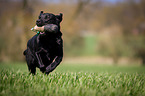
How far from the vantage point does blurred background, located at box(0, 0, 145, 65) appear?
52.2 feet

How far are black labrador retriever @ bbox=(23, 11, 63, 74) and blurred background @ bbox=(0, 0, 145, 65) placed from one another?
9.65m

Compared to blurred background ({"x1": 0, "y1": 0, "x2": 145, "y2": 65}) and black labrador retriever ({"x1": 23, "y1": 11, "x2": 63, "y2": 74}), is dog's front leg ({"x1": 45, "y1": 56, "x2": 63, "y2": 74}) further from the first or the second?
blurred background ({"x1": 0, "y1": 0, "x2": 145, "y2": 65})

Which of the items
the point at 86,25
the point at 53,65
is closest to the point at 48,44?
the point at 53,65

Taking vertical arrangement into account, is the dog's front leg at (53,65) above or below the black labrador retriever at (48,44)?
below

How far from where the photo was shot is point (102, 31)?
23391 mm

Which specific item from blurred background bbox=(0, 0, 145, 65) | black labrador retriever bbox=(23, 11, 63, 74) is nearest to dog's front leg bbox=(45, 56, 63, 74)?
black labrador retriever bbox=(23, 11, 63, 74)

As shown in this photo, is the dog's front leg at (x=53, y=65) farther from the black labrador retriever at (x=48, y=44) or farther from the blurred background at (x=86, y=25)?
the blurred background at (x=86, y=25)

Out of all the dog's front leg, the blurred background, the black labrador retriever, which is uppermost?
the blurred background

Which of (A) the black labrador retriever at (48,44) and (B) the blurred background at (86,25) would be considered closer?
(A) the black labrador retriever at (48,44)

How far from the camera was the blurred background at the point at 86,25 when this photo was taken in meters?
15.9

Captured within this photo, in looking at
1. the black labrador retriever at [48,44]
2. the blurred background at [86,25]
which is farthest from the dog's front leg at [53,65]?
the blurred background at [86,25]

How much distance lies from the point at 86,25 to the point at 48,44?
22979mm

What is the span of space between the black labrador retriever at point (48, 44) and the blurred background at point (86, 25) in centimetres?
965

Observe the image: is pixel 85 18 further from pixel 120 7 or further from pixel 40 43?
pixel 40 43
